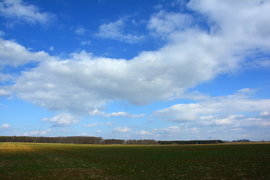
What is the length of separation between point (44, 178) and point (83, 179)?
3.61 metres

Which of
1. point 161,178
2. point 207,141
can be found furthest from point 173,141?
point 161,178

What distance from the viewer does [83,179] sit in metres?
17.4

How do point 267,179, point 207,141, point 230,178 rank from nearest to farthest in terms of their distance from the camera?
1. point 267,179
2. point 230,178
3. point 207,141

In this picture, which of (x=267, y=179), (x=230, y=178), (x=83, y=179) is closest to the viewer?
(x=267, y=179)

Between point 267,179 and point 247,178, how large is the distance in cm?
136

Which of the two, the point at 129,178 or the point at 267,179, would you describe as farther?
the point at 129,178

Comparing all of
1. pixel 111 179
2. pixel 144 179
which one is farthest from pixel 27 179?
pixel 144 179

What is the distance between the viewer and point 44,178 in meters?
17.7

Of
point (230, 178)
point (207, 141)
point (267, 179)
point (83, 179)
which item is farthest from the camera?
point (207, 141)

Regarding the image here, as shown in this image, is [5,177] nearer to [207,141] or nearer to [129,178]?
[129,178]

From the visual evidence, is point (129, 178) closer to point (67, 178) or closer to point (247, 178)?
point (67, 178)

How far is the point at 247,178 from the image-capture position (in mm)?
15789

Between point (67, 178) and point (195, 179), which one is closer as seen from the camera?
point (195, 179)

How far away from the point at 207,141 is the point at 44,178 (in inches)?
7369
